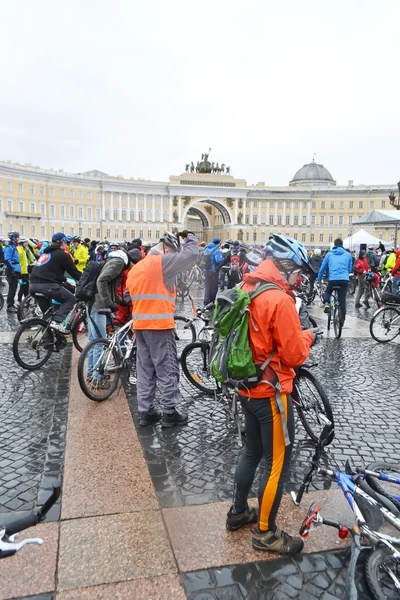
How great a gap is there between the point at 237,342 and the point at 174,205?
90.0 meters

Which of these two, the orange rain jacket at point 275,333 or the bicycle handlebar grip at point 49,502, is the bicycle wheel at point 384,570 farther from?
the bicycle handlebar grip at point 49,502

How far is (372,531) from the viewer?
7.88 feet

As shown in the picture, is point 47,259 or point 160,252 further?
point 47,259

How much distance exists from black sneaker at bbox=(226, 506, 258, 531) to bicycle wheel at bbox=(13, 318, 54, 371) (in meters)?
4.54

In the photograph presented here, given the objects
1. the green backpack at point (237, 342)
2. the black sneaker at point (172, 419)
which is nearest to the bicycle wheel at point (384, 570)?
the green backpack at point (237, 342)

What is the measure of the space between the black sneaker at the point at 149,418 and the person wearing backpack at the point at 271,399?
1.96m

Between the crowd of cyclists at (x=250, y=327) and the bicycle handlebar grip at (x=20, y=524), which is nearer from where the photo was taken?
the bicycle handlebar grip at (x=20, y=524)

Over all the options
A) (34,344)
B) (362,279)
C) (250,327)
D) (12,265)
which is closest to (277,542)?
(250,327)

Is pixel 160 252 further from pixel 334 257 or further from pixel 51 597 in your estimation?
pixel 334 257

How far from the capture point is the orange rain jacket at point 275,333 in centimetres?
262

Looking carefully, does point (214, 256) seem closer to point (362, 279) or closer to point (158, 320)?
point (362, 279)

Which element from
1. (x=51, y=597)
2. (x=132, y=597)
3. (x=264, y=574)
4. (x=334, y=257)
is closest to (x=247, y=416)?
(x=264, y=574)

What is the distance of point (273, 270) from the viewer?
2857mm

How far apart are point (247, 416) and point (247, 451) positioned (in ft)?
0.72
